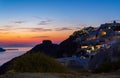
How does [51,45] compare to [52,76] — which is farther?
[51,45]

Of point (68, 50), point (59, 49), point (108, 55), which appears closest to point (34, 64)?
point (108, 55)

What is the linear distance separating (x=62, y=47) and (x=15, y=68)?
210 feet

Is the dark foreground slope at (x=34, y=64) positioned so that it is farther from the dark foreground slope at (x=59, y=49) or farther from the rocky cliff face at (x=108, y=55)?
the dark foreground slope at (x=59, y=49)

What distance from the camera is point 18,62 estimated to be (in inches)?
704

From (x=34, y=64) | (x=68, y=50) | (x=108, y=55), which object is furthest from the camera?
(x=68, y=50)

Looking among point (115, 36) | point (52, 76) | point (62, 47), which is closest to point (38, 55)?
point (52, 76)

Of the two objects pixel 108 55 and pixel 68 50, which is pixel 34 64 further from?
pixel 68 50

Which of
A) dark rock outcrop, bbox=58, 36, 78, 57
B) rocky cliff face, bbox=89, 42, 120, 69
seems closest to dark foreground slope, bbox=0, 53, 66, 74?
rocky cliff face, bbox=89, 42, 120, 69

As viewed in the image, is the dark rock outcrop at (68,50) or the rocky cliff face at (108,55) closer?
the rocky cliff face at (108,55)

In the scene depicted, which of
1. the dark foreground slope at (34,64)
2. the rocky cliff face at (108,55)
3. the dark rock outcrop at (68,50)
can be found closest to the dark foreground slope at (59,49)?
the dark rock outcrop at (68,50)

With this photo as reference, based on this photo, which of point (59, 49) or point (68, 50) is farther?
point (59, 49)

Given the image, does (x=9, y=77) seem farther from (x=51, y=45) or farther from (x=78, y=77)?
(x=51, y=45)

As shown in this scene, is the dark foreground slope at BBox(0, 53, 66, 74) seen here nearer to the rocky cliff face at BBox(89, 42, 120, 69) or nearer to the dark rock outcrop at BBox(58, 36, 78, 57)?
the rocky cliff face at BBox(89, 42, 120, 69)

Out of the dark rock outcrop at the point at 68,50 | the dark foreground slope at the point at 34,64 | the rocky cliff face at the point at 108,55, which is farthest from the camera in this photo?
the dark rock outcrop at the point at 68,50
